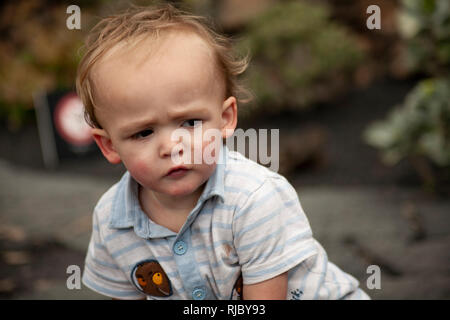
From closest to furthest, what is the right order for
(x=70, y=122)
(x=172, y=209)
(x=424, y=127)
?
(x=172, y=209) < (x=424, y=127) < (x=70, y=122)

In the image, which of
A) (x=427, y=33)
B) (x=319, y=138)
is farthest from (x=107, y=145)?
(x=319, y=138)

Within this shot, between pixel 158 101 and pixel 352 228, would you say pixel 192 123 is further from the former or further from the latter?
pixel 352 228

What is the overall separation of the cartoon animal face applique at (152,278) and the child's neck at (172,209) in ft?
0.45

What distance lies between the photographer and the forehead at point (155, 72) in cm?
143

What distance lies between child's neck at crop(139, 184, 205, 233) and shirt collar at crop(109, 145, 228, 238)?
0.03 meters

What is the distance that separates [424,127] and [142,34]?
2391 millimetres

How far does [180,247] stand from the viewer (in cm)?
163

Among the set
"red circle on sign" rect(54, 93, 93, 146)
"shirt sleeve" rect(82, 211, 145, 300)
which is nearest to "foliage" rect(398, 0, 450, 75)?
"shirt sleeve" rect(82, 211, 145, 300)

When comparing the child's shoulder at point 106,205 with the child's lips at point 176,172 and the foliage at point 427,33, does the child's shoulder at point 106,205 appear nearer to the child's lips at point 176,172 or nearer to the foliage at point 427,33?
the child's lips at point 176,172

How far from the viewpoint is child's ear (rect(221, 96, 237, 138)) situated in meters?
1.62

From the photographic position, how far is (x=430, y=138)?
3240 mm

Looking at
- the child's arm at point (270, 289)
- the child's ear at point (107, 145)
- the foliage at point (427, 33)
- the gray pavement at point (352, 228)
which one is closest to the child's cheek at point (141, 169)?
the child's ear at point (107, 145)

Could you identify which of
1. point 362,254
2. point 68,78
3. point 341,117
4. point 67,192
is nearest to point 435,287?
point 362,254

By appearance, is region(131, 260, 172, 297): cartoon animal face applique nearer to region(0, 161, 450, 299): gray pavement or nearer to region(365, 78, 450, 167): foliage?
region(0, 161, 450, 299): gray pavement
